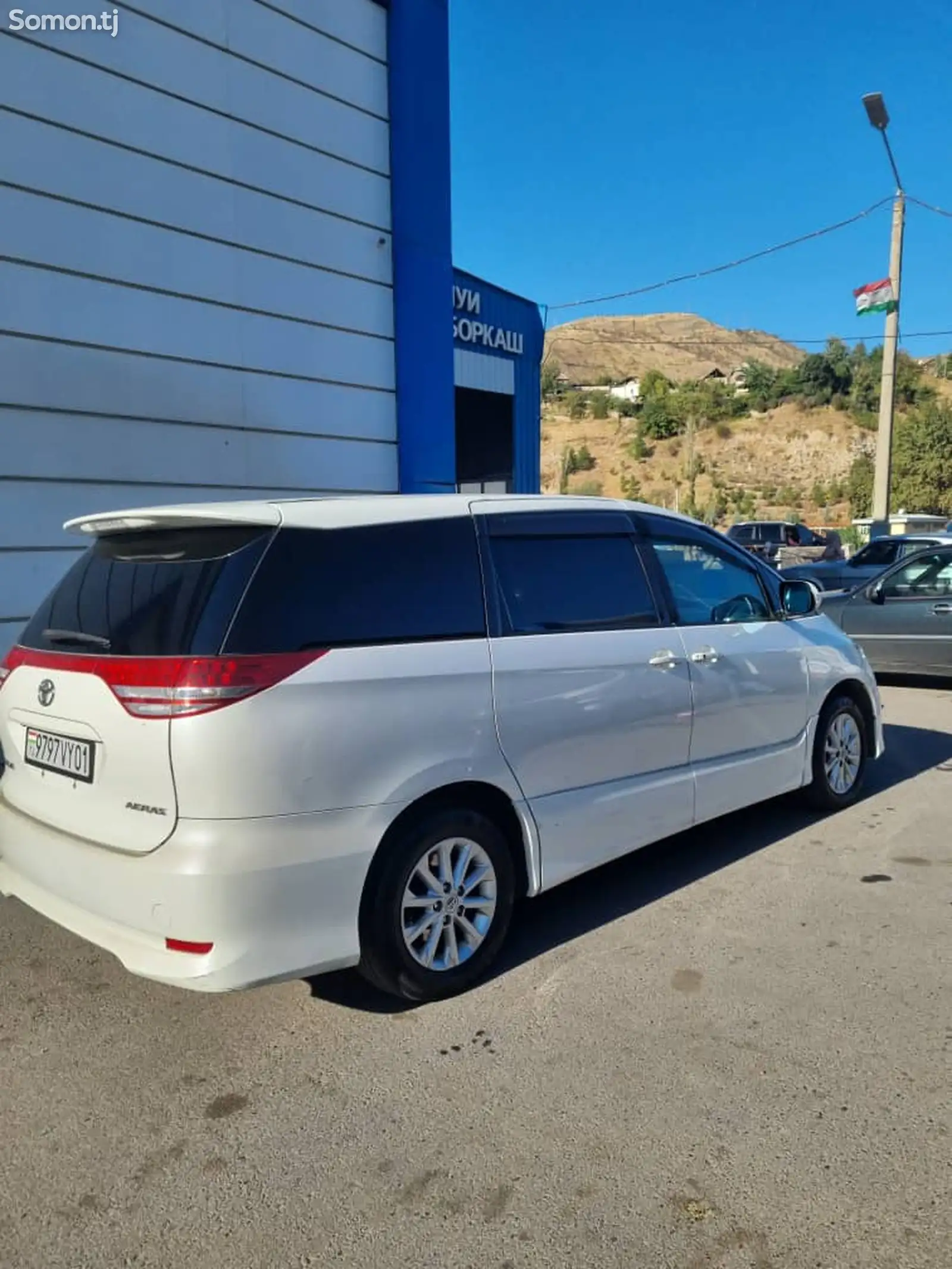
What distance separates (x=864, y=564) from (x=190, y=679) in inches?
517

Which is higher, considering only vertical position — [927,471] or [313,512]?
[927,471]

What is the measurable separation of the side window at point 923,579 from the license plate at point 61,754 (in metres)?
8.58

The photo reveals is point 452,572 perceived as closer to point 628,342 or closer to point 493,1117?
point 493,1117

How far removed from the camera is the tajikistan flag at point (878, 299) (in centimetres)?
1909

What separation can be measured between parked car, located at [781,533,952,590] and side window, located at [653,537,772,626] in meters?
8.83

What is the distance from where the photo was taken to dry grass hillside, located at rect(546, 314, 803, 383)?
129m

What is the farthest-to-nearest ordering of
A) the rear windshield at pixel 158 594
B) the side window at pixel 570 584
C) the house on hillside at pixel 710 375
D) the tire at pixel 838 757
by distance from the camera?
the house on hillside at pixel 710 375, the tire at pixel 838 757, the side window at pixel 570 584, the rear windshield at pixel 158 594

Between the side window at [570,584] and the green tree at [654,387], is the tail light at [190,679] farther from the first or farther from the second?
the green tree at [654,387]

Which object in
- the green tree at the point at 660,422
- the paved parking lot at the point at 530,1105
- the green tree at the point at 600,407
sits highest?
the green tree at the point at 600,407

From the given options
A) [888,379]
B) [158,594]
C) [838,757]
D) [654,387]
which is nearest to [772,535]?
[888,379]

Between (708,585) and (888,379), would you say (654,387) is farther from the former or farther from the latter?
(708,585)

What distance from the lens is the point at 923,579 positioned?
9.47 m

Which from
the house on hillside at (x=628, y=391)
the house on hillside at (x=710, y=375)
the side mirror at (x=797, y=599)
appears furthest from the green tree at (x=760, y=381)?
the side mirror at (x=797, y=599)

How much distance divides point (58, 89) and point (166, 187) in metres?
0.96
